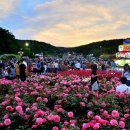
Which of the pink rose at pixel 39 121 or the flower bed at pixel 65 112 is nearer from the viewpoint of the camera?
A: the pink rose at pixel 39 121

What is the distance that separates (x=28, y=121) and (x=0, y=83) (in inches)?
347

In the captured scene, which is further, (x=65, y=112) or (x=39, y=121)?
(x=65, y=112)

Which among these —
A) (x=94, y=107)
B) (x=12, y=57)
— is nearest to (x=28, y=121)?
(x=94, y=107)

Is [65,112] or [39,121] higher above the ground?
[39,121]

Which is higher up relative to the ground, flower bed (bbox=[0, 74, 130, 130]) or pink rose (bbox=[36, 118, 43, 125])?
pink rose (bbox=[36, 118, 43, 125])

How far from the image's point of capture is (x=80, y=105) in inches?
404

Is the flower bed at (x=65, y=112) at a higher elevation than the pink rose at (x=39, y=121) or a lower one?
lower

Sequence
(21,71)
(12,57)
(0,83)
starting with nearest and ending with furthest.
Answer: (0,83) < (21,71) < (12,57)

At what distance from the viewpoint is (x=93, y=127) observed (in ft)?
22.4

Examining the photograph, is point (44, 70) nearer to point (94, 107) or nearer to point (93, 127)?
point (94, 107)

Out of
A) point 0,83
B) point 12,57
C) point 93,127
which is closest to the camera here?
point 93,127

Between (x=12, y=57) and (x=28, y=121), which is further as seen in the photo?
(x=12, y=57)

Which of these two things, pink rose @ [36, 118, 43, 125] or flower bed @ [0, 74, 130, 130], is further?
flower bed @ [0, 74, 130, 130]

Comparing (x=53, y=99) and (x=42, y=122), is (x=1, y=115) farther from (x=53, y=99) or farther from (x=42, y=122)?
(x=53, y=99)
